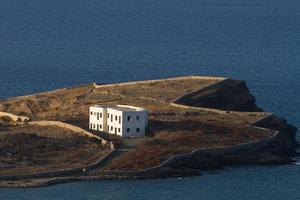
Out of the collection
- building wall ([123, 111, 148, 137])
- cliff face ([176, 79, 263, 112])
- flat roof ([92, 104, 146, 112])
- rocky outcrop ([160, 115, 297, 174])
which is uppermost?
cliff face ([176, 79, 263, 112])

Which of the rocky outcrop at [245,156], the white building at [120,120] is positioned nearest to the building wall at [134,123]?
the white building at [120,120]

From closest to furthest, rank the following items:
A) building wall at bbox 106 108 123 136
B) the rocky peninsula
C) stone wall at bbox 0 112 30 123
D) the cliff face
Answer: the rocky peninsula < building wall at bbox 106 108 123 136 < stone wall at bbox 0 112 30 123 < the cliff face

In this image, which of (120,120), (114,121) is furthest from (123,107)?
(120,120)

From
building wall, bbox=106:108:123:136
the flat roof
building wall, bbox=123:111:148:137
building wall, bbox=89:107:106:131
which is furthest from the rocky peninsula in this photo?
the flat roof

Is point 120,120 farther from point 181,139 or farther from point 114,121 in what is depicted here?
point 181,139

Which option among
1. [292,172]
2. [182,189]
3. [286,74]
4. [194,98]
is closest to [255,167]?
[292,172]

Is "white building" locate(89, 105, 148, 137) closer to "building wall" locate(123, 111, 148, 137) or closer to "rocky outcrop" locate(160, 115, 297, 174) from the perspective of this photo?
"building wall" locate(123, 111, 148, 137)

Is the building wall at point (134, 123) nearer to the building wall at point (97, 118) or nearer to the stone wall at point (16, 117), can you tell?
the building wall at point (97, 118)
